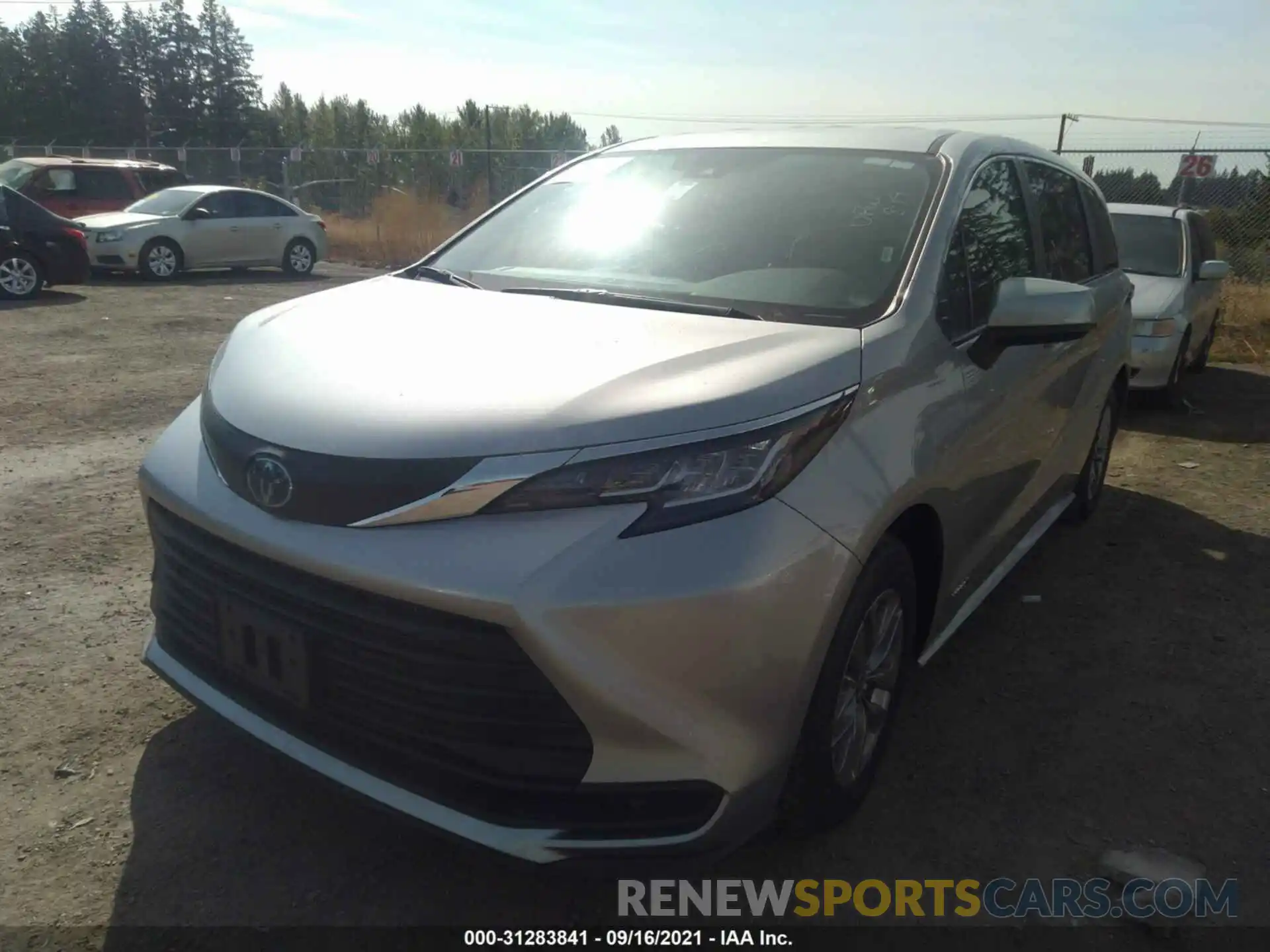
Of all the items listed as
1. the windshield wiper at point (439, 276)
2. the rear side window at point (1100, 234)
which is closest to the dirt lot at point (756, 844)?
the rear side window at point (1100, 234)

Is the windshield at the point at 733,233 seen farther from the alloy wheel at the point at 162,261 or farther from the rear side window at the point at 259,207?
the rear side window at the point at 259,207

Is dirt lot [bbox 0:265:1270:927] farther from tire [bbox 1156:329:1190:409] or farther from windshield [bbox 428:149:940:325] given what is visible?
tire [bbox 1156:329:1190:409]

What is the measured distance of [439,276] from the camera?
329 cm

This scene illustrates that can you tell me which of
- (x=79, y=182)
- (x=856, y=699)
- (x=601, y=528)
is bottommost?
(x=856, y=699)

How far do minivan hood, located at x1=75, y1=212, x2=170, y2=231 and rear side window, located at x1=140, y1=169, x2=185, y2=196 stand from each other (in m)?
1.38

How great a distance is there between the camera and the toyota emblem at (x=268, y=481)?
2051mm

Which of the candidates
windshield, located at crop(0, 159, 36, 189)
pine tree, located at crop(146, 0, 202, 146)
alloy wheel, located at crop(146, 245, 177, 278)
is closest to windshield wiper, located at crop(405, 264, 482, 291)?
alloy wheel, located at crop(146, 245, 177, 278)

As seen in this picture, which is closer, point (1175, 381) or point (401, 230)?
point (1175, 381)

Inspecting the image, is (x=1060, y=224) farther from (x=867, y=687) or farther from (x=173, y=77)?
(x=173, y=77)

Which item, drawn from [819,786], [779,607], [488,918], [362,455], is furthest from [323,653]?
[819,786]

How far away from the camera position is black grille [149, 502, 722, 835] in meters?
1.90

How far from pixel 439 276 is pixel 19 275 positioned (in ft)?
34.6

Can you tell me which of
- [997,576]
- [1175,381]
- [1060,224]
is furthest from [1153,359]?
[997,576]

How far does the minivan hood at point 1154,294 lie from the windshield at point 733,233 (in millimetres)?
5208
